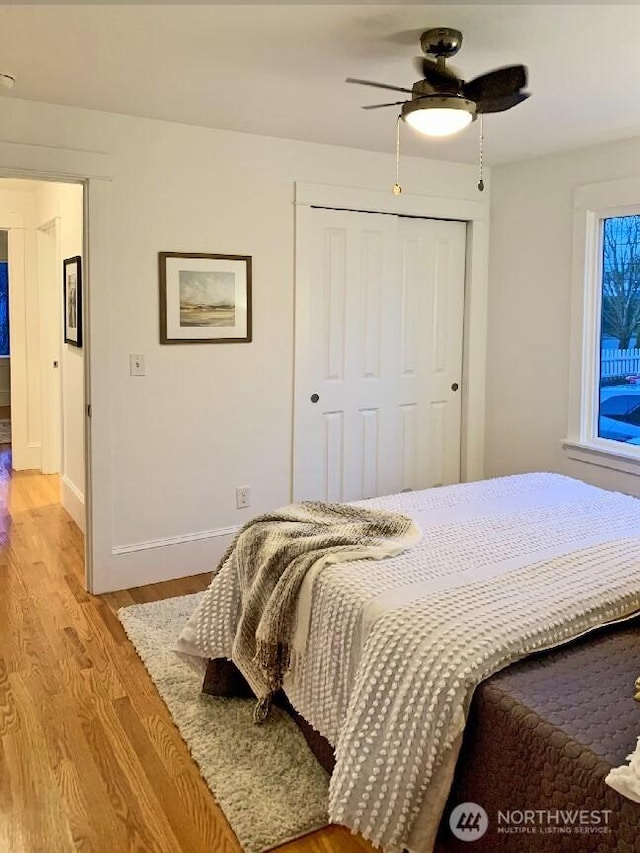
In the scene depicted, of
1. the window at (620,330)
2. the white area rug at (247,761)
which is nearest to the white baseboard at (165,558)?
the white area rug at (247,761)

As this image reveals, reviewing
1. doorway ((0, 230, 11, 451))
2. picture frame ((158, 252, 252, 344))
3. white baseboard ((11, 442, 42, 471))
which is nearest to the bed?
picture frame ((158, 252, 252, 344))

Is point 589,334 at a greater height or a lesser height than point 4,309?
lesser

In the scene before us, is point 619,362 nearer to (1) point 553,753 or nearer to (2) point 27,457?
(1) point 553,753

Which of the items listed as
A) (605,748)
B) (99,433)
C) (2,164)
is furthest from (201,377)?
(605,748)

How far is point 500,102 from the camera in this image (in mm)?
2393

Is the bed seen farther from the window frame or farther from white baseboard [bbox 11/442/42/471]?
white baseboard [bbox 11/442/42/471]

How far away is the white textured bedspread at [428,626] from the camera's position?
5.30ft

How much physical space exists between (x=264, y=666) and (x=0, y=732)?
100cm

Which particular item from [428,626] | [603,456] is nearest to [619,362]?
[603,456]

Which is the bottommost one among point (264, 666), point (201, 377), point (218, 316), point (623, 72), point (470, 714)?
point (264, 666)

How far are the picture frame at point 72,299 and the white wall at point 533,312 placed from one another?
263 cm

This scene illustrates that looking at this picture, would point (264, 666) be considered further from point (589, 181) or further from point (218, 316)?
point (589, 181)

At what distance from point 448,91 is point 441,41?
6.0 inches

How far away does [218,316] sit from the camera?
150 inches
